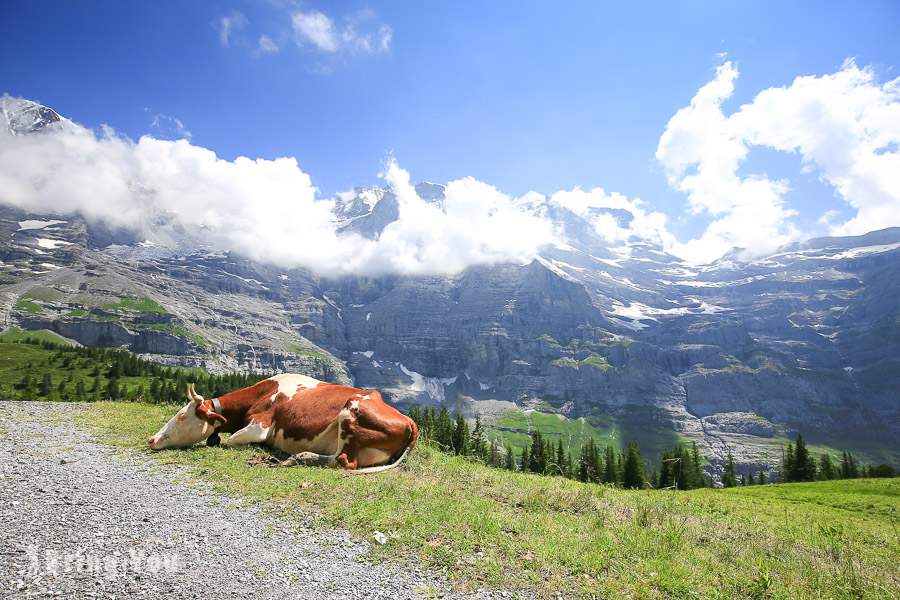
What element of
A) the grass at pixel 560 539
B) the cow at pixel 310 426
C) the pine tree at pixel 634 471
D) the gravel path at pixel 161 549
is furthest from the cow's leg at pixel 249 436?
the pine tree at pixel 634 471

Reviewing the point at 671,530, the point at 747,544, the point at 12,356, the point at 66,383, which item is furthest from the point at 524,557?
the point at 12,356

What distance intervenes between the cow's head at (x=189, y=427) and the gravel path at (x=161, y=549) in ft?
11.3

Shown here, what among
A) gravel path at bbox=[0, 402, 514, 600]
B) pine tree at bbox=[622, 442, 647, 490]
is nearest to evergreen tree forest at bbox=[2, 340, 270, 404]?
pine tree at bbox=[622, 442, 647, 490]

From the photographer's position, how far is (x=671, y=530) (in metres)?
7.38

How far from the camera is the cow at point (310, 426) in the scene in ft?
38.5

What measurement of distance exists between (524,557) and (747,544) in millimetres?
4361

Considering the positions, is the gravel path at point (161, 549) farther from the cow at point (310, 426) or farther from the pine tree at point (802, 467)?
the pine tree at point (802, 467)

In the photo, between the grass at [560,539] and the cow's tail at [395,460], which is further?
the cow's tail at [395,460]

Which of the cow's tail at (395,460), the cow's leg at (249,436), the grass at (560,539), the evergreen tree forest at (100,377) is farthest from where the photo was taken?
the evergreen tree forest at (100,377)

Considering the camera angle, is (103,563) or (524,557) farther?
(524,557)

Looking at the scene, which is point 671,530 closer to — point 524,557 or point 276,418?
point 524,557

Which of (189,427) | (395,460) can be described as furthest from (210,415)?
(395,460)

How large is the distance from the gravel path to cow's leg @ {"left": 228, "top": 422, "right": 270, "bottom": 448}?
14.3 feet

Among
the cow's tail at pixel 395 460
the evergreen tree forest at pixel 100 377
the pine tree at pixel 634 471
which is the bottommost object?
the pine tree at pixel 634 471
